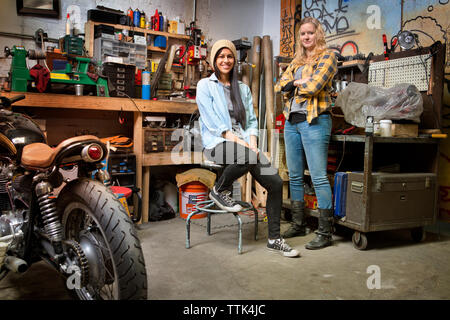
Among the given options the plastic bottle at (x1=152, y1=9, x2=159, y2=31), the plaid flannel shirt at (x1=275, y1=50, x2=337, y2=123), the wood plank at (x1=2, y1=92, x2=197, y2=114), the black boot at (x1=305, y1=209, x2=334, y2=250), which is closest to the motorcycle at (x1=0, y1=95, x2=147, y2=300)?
the wood plank at (x1=2, y1=92, x2=197, y2=114)

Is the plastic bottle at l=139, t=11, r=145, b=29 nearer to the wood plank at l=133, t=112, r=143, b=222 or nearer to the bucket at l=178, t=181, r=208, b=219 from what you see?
the wood plank at l=133, t=112, r=143, b=222

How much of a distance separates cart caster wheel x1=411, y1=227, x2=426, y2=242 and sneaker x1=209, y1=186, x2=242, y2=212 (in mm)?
1460

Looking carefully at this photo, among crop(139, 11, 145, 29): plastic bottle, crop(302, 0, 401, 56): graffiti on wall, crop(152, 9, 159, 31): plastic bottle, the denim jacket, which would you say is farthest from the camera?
crop(152, 9, 159, 31): plastic bottle

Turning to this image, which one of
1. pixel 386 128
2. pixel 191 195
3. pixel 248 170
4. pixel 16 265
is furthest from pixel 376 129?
pixel 16 265

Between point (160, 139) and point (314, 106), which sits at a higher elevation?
point (314, 106)

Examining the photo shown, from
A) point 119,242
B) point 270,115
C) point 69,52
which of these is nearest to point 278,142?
point 270,115

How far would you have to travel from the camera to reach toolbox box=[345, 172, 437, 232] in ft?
9.05

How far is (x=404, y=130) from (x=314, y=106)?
2.36 feet

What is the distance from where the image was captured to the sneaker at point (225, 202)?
→ 2607 millimetres

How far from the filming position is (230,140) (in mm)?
2637

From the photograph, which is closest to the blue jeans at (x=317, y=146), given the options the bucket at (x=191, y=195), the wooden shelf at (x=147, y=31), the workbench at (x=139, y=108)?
the bucket at (x=191, y=195)

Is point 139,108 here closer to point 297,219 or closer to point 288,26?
point 297,219
